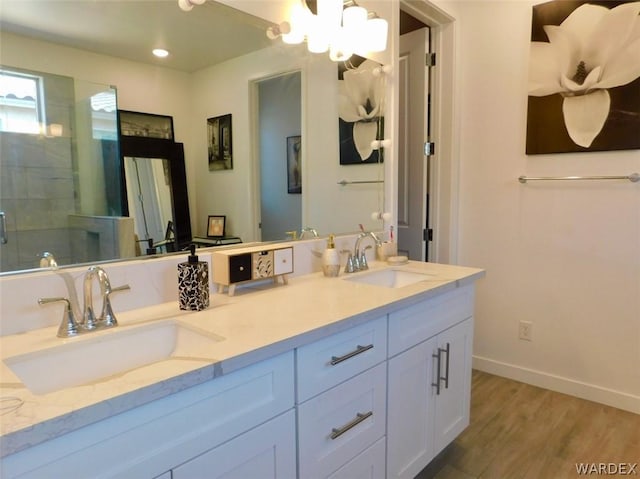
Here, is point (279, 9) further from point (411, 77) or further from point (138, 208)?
point (411, 77)

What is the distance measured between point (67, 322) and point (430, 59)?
2.54 metres

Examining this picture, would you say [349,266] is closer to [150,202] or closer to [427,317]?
[427,317]

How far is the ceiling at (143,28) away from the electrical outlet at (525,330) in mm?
2165

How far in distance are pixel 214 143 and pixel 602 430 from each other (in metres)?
2.28

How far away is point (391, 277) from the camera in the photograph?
199 cm

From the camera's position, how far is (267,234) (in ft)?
5.69

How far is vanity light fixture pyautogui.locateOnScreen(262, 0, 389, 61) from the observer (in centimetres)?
172

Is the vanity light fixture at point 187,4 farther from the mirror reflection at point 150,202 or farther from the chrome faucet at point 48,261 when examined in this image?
the chrome faucet at point 48,261

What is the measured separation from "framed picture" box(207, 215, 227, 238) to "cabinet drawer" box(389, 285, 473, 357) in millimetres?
681

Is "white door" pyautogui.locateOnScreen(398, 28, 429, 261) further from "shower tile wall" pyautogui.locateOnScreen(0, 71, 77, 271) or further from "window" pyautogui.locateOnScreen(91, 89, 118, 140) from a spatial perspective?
"shower tile wall" pyautogui.locateOnScreen(0, 71, 77, 271)

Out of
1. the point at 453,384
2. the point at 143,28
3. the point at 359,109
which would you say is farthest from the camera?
the point at 359,109

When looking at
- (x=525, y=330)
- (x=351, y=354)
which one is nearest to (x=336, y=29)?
(x=351, y=354)

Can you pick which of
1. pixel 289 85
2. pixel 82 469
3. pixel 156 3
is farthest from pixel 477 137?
pixel 82 469

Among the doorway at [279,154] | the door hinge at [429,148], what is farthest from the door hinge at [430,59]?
the doorway at [279,154]
